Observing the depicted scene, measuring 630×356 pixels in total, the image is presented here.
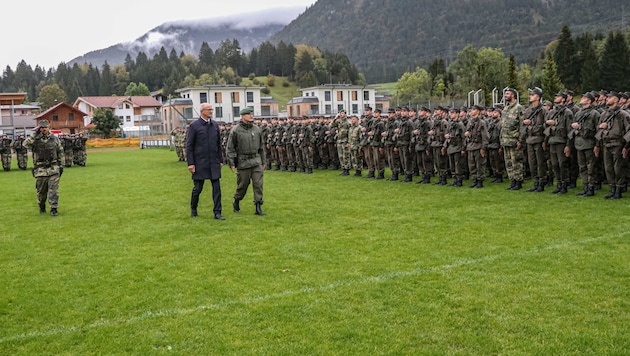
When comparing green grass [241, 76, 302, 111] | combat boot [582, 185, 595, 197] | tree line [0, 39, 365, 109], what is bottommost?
combat boot [582, 185, 595, 197]

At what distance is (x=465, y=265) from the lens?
734cm

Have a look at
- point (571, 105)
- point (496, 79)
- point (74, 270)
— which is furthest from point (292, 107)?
point (74, 270)

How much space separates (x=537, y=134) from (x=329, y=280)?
8.43 metres

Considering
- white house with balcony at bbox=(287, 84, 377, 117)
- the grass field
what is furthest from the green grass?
the grass field

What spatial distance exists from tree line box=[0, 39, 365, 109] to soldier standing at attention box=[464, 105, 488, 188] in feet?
397

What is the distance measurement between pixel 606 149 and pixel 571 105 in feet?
6.16

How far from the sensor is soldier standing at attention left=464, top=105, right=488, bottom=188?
1502 cm

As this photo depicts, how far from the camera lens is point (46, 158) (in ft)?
41.7

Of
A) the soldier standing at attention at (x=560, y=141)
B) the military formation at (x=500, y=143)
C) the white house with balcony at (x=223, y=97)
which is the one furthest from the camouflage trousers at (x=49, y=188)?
the white house with balcony at (x=223, y=97)

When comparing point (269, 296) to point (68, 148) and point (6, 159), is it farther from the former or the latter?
point (68, 148)

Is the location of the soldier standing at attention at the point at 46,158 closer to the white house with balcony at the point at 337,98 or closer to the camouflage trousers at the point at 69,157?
the camouflage trousers at the point at 69,157

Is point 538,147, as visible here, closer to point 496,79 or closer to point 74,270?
point 74,270

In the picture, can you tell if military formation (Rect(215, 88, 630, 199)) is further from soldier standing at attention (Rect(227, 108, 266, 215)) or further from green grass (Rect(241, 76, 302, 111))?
green grass (Rect(241, 76, 302, 111))

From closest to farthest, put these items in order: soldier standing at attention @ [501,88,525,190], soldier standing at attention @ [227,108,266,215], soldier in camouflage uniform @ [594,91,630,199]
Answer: soldier standing at attention @ [227,108,266,215] < soldier in camouflage uniform @ [594,91,630,199] < soldier standing at attention @ [501,88,525,190]
